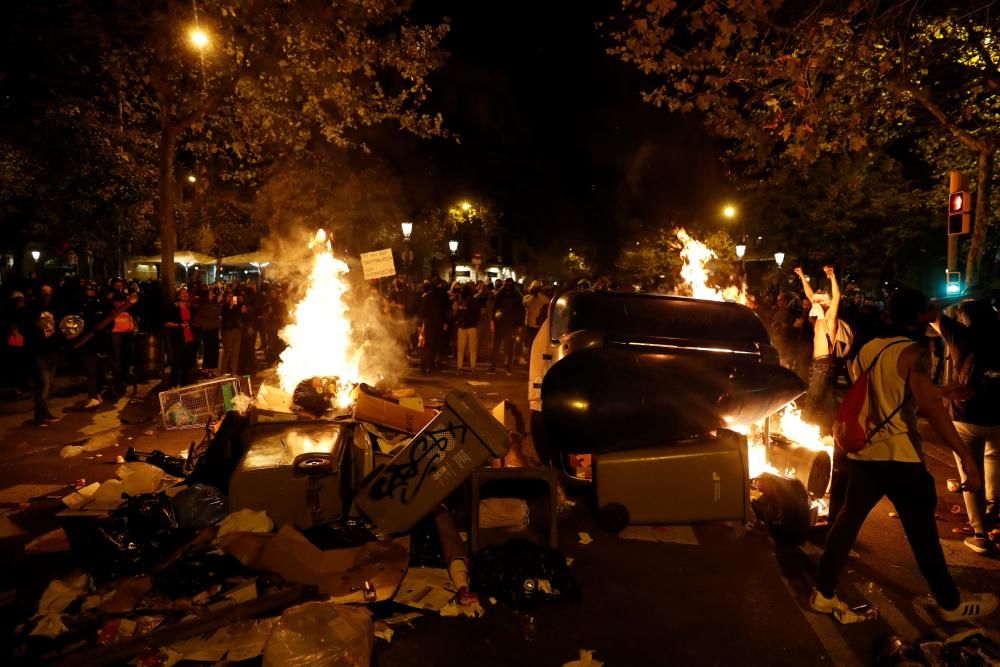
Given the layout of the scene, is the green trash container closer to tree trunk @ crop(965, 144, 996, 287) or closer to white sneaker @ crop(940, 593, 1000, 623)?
white sneaker @ crop(940, 593, 1000, 623)

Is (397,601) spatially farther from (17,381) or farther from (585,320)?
(17,381)

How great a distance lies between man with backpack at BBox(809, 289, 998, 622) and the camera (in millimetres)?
3820

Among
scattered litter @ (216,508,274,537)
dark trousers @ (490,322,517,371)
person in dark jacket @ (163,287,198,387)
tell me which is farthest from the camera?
dark trousers @ (490,322,517,371)

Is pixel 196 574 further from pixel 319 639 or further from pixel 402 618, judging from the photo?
pixel 402 618

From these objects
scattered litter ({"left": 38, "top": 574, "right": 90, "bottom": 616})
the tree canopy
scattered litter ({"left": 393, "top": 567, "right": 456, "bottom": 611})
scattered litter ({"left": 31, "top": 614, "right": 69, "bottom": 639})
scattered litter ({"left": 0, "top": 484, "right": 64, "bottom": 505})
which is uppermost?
the tree canopy

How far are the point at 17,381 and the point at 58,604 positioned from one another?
916 cm

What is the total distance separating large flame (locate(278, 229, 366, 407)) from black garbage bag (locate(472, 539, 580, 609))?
547 centimetres

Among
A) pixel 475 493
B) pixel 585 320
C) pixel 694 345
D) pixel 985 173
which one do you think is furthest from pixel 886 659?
pixel 985 173

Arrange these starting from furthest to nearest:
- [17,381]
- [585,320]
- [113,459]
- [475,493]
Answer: [17,381]
[113,459]
[585,320]
[475,493]

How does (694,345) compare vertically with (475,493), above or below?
above

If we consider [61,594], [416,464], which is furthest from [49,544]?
[416,464]

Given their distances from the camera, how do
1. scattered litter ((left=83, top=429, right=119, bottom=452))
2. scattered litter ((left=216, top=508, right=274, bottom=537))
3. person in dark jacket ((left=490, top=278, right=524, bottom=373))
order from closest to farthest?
scattered litter ((left=216, top=508, right=274, bottom=537)), scattered litter ((left=83, top=429, right=119, bottom=452)), person in dark jacket ((left=490, top=278, right=524, bottom=373))

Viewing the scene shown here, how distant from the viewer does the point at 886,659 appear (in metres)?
3.56

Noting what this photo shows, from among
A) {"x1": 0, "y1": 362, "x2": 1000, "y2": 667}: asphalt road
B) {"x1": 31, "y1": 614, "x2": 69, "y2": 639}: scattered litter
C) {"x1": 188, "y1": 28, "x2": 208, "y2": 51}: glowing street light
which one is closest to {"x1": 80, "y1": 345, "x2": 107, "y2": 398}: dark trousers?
{"x1": 0, "y1": 362, "x2": 1000, "y2": 667}: asphalt road
